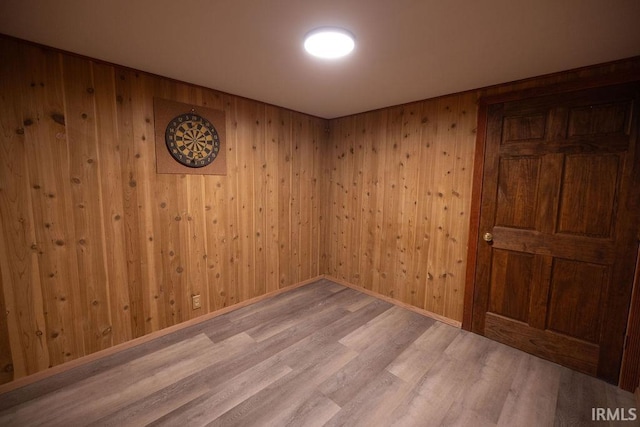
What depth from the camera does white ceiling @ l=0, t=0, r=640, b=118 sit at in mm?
1328

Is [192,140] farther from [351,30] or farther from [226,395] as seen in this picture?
[226,395]

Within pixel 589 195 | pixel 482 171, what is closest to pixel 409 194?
pixel 482 171

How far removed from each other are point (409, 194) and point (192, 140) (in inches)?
89.0

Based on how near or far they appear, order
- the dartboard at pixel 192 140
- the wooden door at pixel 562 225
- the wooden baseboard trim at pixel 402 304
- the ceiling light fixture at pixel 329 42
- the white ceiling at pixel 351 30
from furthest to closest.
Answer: the wooden baseboard trim at pixel 402 304
the dartboard at pixel 192 140
the wooden door at pixel 562 225
the ceiling light fixture at pixel 329 42
the white ceiling at pixel 351 30

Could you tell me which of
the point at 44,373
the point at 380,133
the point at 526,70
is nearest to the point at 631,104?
the point at 526,70

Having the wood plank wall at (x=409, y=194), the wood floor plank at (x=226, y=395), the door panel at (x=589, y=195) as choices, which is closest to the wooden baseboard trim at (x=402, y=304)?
the wood plank wall at (x=409, y=194)

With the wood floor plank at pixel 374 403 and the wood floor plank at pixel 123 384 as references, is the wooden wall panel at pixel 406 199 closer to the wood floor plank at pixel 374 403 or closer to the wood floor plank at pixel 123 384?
the wood floor plank at pixel 374 403

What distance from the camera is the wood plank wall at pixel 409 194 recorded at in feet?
8.34

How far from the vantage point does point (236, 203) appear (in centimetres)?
285

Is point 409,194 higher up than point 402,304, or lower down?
higher up

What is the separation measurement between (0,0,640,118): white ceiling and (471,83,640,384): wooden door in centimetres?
36

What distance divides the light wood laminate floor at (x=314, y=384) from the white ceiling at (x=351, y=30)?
2.25 metres

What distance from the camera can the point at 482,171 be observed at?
239 cm

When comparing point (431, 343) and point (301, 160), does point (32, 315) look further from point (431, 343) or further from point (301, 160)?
point (431, 343)
